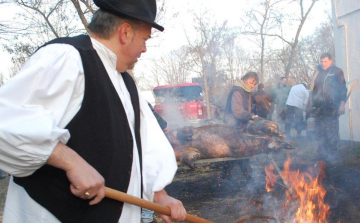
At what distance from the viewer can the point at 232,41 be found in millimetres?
16656

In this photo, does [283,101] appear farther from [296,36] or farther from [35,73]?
[35,73]

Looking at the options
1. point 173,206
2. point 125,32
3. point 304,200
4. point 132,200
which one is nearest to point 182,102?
point 304,200

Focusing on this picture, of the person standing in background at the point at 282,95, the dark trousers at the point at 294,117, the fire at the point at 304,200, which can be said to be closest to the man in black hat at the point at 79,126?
the fire at the point at 304,200

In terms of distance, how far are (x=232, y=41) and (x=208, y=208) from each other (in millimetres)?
13094

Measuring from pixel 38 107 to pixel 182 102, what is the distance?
16615 mm

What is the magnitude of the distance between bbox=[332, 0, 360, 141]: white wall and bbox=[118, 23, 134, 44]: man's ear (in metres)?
7.64

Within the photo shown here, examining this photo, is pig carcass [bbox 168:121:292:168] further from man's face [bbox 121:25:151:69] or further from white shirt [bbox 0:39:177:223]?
white shirt [bbox 0:39:177:223]

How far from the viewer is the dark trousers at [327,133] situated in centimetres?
714

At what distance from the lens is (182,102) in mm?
17938

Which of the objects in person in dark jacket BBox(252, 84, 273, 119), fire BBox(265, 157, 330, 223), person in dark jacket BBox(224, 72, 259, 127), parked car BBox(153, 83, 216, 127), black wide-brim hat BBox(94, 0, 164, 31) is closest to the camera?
black wide-brim hat BBox(94, 0, 164, 31)

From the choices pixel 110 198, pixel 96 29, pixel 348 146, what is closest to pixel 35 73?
pixel 96 29

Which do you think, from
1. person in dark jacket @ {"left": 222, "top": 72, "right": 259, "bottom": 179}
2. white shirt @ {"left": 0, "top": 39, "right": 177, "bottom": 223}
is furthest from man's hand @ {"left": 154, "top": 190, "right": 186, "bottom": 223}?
person in dark jacket @ {"left": 222, "top": 72, "right": 259, "bottom": 179}

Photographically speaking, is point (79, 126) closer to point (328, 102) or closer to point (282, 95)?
point (328, 102)

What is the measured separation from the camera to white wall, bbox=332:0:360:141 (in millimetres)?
7965
